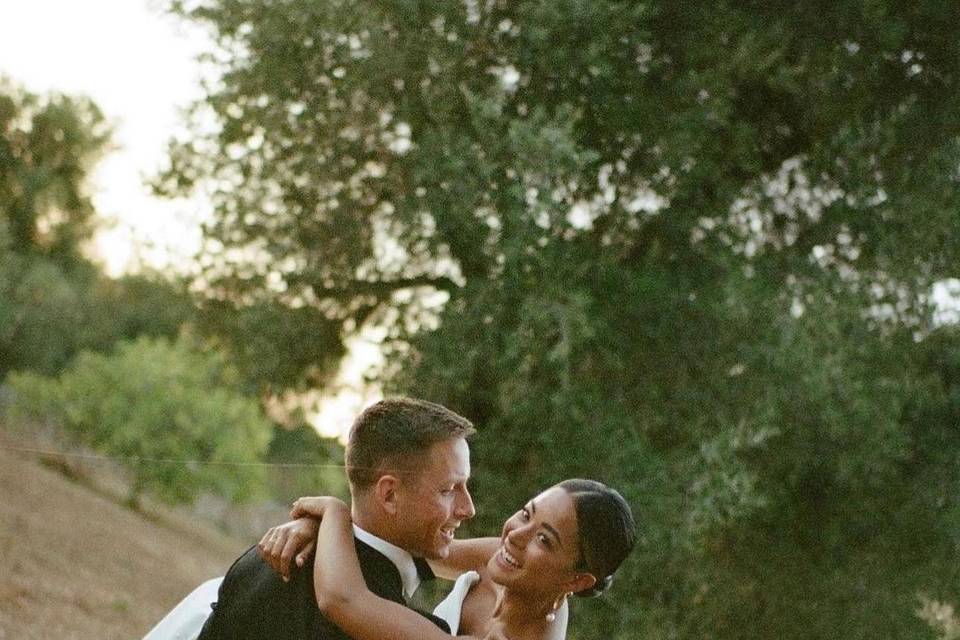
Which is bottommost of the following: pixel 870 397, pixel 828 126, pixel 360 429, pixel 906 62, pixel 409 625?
pixel 409 625

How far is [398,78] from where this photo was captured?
9.16 meters

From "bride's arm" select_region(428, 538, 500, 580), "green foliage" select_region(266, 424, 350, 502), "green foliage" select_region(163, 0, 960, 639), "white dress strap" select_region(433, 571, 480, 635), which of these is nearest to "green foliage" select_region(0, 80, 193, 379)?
"green foliage" select_region(266, 424, 350, 502)

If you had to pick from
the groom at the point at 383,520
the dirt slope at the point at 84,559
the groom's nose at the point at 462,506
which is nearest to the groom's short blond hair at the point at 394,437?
the groom at the point at 383,520

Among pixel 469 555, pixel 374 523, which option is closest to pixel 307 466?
pixel 469 555

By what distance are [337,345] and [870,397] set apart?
4.27 meters

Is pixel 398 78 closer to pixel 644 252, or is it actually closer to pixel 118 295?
pixel 644 252

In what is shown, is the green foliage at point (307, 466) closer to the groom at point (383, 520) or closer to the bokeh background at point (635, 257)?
the bokeh background at point (635, 257)

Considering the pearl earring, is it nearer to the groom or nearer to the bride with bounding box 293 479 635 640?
the bride with bounding box 293 479 635 640

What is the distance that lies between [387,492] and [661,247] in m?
7.14

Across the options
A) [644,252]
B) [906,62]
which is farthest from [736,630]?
[906,62]

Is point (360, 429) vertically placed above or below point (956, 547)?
below

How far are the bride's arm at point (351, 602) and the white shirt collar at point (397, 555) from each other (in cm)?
3

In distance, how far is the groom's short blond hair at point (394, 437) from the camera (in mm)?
2650

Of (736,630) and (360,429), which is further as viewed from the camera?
(736,630)
